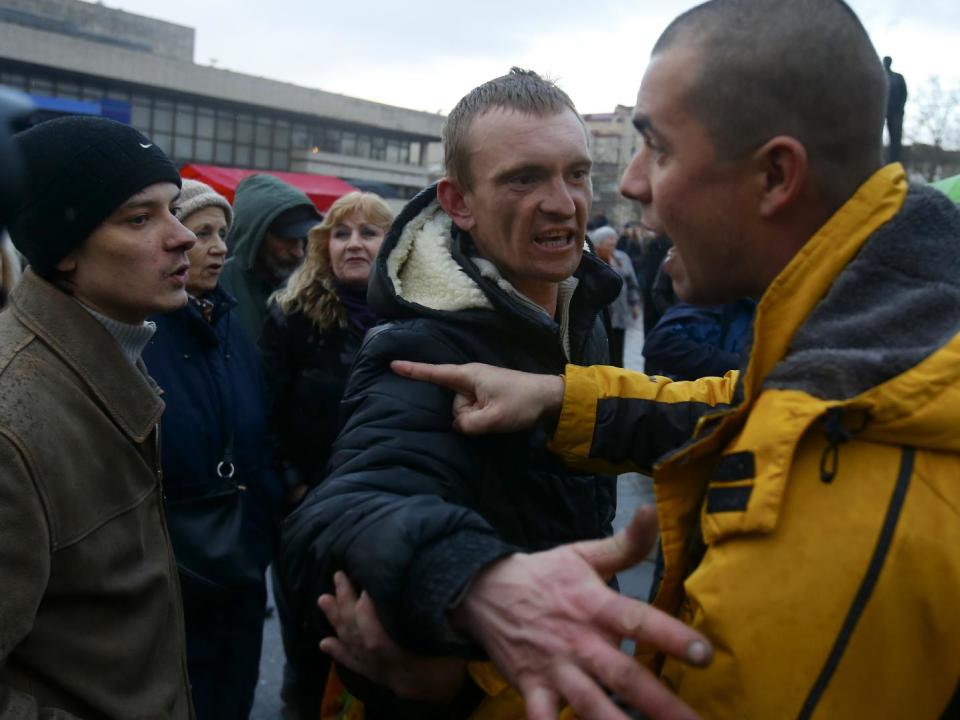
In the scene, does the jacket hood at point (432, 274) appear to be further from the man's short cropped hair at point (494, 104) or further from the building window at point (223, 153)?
the building window at point (223, 153)

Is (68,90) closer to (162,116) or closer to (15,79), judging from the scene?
(15,79)

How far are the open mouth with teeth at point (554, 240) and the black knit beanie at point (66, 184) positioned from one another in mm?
1126

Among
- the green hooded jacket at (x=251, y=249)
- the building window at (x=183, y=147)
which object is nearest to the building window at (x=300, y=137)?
the building window at (x=183, y=147)

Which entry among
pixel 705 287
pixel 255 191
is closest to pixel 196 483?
A: pixel 705 287

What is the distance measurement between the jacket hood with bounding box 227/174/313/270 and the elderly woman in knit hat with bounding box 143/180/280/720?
1.36 metres

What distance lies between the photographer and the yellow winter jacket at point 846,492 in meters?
1.03

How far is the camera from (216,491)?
2.84 m

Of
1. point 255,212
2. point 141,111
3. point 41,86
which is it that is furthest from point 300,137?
point 255,212

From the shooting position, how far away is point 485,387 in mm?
1630

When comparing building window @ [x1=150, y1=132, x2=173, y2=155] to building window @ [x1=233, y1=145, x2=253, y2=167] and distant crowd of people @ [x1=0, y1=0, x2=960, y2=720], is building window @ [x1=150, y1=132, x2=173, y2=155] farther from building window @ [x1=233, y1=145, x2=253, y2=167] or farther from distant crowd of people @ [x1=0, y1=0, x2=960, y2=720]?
distant crowd of people @ [x1=0, y1=0, x2=960, y2=720]

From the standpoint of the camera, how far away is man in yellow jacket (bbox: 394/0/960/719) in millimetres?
1033

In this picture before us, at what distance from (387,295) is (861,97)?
1046 mm

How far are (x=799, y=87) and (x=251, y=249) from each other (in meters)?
3.79

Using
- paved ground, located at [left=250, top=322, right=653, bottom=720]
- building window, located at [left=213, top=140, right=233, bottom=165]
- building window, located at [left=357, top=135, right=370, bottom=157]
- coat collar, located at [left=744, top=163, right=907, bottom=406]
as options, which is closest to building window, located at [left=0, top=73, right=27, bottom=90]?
building window, located at [left=213, top=140, right=233, bottom=165]
